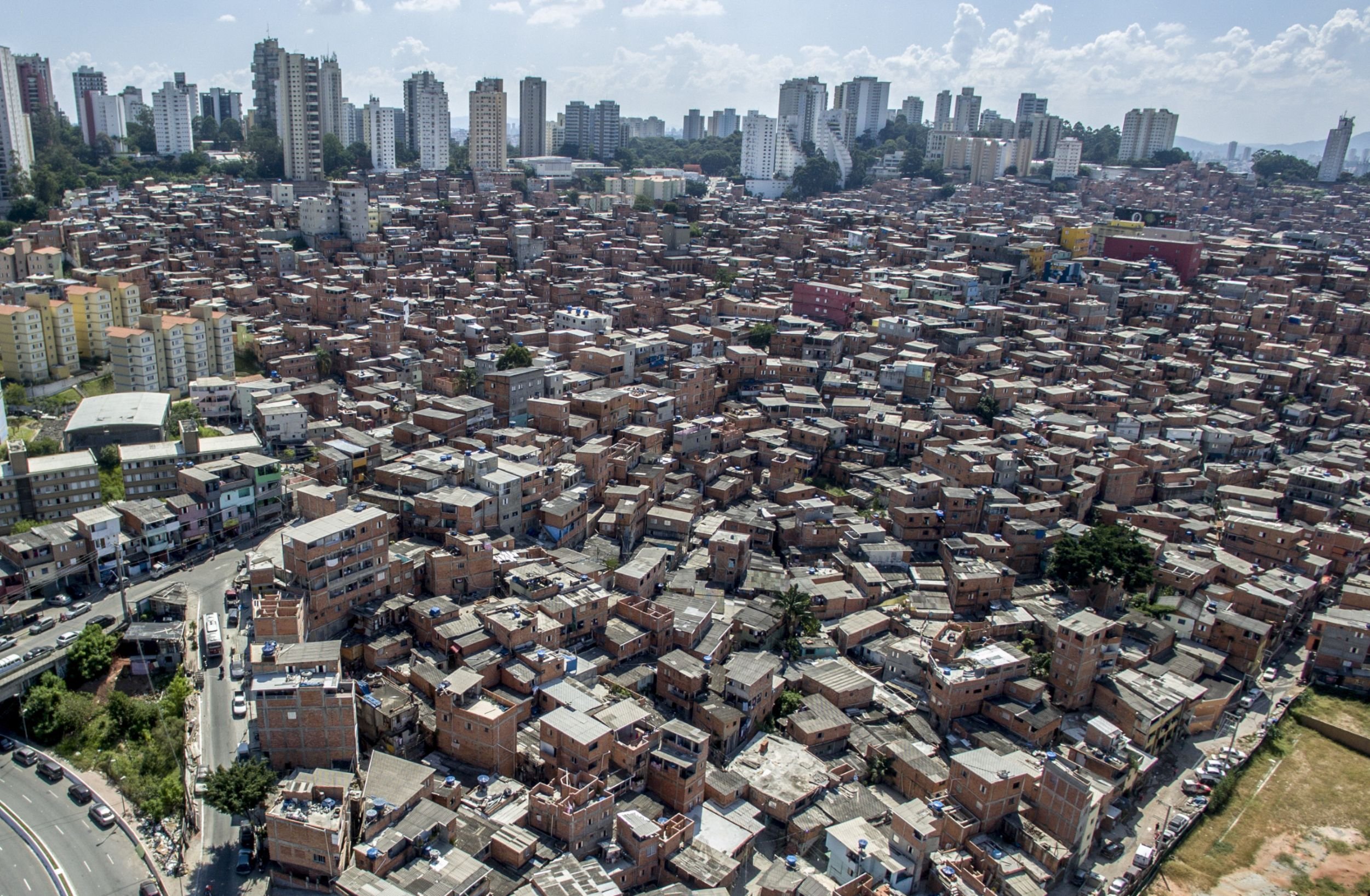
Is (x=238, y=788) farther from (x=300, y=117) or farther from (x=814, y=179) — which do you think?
(x=814, y=179)

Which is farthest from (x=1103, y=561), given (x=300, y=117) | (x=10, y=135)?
(x=10, y=135)

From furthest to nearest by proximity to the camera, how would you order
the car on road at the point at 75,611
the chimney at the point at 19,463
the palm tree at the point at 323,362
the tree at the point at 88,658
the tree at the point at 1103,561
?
1. the palm tree at the point at 323,362
2. the tree at the point at 1103,561
3. the chimney at the point at 19,463
4. the car on road at the point at 75,611
5. the tree at the point at 88,658

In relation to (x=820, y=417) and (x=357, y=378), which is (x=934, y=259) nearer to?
(x=820, y=417)

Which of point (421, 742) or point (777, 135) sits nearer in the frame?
point (421, 742)

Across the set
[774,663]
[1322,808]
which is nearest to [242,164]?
[774,663]

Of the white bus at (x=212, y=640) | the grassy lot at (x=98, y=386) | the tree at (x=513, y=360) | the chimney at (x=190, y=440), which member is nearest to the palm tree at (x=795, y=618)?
the white bus at (x=212, y=640)

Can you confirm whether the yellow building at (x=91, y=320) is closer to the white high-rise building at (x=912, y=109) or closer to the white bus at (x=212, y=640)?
the white bus at (x=212, y=640)
